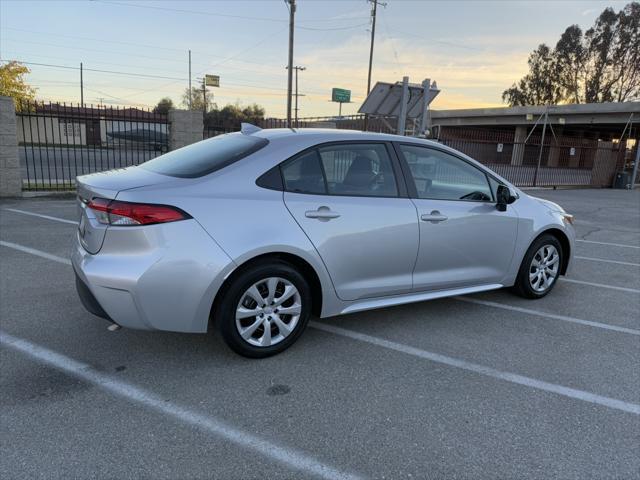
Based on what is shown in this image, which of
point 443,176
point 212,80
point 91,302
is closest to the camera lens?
point 91,302

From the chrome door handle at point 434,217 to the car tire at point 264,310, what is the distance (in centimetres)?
115

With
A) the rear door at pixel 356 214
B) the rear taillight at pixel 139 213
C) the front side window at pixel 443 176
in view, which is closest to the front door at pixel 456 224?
the front side window at pixel 443 176

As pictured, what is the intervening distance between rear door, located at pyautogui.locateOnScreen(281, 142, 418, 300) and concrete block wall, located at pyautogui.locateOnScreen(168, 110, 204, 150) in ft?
32.6

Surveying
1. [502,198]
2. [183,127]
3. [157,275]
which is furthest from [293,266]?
[183,127]

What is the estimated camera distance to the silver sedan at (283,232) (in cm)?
298

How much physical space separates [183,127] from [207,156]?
9.98 m

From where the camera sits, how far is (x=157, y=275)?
2930 millimetres

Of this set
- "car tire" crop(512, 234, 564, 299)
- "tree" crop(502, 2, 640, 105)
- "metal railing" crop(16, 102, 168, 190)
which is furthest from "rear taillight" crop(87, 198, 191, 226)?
"tree" crop(502, 2, 640, 105)

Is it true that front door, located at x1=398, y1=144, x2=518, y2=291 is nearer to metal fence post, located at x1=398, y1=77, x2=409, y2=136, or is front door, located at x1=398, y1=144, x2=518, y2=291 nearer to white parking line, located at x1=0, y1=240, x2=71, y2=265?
white parking line, located at x1=0, y1=240, x2=71, y2=265

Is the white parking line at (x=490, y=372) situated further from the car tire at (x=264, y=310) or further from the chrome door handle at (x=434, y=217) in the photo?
the chrome door handle at (x=434, y=217)

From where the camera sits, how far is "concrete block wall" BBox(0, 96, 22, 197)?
10180mm

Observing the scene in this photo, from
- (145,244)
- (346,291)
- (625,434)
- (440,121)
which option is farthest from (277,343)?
(440,121)

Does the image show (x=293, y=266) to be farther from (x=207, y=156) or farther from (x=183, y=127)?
(x=183, y=127)

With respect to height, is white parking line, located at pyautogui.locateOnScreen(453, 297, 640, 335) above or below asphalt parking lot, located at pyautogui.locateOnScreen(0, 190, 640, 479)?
above
